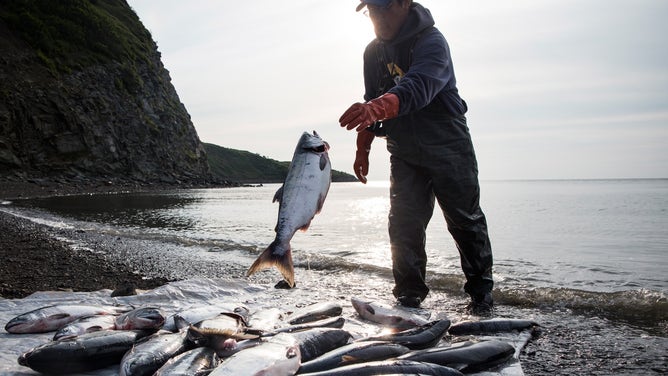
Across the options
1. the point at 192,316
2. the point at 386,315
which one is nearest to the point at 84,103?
the point at 192,316

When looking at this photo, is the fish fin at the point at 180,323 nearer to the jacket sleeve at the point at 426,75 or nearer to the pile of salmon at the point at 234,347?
the pile of salmon at the point at 234,347

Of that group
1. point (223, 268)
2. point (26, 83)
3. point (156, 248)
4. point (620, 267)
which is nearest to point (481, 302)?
point (223, 268)

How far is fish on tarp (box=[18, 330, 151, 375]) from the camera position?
315cm

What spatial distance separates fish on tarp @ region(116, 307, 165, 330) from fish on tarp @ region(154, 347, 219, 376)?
0.84 meters

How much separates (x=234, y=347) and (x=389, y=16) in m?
3.67

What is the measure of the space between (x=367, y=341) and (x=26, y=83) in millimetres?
45063

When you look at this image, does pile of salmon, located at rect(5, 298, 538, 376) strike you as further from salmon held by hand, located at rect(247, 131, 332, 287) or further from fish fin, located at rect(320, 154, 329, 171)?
fish fin, located at rect(320, 154, 329, 171)

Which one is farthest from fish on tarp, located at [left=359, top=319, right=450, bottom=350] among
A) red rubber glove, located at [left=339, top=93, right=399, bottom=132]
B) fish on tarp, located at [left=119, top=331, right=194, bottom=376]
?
red rubber glove, located at [left=339, top=93, right=399, bottom=132]

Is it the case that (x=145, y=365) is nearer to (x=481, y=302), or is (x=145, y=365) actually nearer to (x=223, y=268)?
(x=481, y=302)

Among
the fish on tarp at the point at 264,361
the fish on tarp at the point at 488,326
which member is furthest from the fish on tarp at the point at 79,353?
the fish on tarp at the point at 488,326

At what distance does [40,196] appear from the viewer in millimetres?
30422

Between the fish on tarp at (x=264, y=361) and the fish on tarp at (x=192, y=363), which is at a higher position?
the fish on tarp at (x=264, y=361)

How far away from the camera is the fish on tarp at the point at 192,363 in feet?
9.40

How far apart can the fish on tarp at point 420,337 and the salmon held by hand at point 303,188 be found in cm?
112
